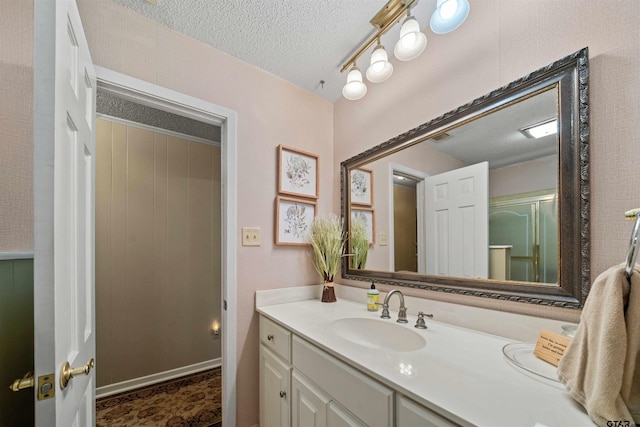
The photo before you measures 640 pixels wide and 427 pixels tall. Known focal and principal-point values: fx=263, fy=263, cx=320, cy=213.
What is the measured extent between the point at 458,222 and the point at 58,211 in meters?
1.42

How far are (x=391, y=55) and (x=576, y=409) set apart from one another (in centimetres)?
172

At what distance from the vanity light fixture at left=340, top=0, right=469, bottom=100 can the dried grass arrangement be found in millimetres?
837

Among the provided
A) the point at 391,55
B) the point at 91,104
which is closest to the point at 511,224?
the point at 391,55

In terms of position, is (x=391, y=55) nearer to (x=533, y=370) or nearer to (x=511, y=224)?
(x=511, y=224)

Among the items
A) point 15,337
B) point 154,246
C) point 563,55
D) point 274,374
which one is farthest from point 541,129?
point 154,246

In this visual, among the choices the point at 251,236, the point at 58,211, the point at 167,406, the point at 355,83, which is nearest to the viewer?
the point at 58,211

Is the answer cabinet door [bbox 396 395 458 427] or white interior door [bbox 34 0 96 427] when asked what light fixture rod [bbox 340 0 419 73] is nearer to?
white interior door [bbox 34 0 96 427]

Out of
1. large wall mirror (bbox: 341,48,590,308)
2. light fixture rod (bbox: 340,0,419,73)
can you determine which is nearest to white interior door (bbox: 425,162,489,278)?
large wall mirror (bbox: 341,48,590,308)

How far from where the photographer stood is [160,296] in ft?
7.45

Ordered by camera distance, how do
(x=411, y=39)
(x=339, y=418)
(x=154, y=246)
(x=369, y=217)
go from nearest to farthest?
(x=339, y=418) → (x=411, y=39) → (x=369, y=217) → (x=154, y=246)

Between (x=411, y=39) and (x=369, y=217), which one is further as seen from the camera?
(x=369, y=217)

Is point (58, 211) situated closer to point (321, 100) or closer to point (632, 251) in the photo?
point (632, 251)

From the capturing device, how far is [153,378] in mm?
2180

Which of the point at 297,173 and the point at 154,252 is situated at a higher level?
the point at 297,173
